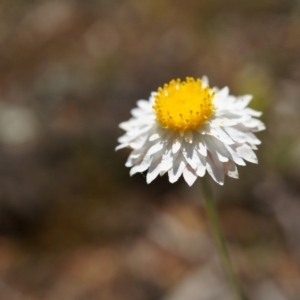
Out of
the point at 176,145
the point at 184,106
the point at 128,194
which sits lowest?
the point at 176,145

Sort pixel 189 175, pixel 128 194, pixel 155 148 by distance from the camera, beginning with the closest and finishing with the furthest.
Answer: pixel 189 175 < pixel 155 148 < pixel 128 194

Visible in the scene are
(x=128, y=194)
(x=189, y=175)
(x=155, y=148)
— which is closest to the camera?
(x=189, y=175)

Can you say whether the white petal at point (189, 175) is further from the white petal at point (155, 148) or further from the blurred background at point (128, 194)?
the blurred background at point (128, 194)

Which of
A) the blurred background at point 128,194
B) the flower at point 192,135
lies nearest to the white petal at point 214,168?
the flower at point 192,135

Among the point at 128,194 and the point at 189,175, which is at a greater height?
the point at 128,194

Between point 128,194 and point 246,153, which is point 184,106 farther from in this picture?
point 128,194

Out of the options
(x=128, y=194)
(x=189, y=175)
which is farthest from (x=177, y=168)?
(x=128, y=194)

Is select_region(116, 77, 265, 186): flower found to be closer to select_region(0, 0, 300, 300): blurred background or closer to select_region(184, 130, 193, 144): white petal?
select_region(184, 130, 193, 144): white petal

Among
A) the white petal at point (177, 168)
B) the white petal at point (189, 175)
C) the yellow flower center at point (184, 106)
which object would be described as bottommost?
the white petal at point (189, 175)

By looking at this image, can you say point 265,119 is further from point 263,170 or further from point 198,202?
point 198,202
